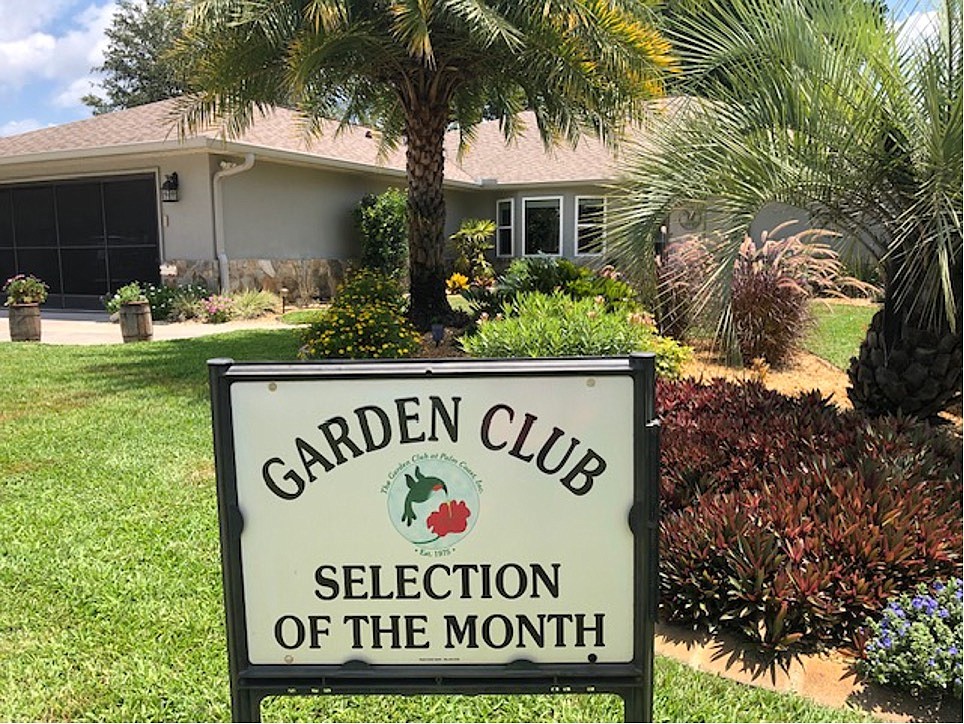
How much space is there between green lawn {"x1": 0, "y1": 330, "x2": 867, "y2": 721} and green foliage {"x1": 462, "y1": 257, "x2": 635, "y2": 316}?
5.04 m

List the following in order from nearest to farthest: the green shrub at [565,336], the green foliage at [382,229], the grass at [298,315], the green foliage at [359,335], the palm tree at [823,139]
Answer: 1. the palm tree at [823,139]
2. the green shrub at [565,336]
3. the green foliage at [359,335]
4. the grass at [298,315]
5. the green foliage at [382,229]

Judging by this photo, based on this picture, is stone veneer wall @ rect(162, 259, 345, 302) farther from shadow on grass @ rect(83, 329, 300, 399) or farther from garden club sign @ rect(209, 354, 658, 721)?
garden club sign @ rect(209, 354, 658, 721)

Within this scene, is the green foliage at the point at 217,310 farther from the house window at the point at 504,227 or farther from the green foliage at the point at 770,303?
the house window at the point at 504,227

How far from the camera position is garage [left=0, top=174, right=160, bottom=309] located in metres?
16.1

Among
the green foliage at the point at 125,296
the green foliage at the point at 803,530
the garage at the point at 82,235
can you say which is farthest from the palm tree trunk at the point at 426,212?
the garage at the point at 82,235

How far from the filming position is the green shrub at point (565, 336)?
22.9 ft

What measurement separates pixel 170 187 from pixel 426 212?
6944mm

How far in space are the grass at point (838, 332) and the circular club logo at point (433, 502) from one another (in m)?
7.56

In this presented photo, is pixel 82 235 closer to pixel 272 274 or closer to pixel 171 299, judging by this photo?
pixel 171 299

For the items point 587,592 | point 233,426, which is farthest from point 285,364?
point 587,592

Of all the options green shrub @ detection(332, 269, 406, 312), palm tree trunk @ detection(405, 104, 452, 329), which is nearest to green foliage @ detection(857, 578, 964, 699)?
green shrub @ detection(332, 269, 406, 312)

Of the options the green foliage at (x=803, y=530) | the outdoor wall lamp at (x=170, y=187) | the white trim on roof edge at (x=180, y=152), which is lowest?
the green foliage at (x=803, y=530)

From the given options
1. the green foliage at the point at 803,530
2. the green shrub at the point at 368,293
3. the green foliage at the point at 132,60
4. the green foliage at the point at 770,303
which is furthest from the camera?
the green foliage at the point at 132,60

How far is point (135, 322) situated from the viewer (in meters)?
11.8
